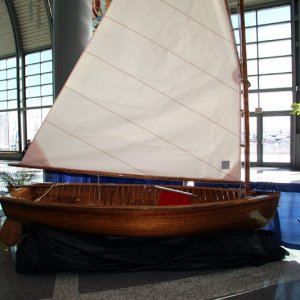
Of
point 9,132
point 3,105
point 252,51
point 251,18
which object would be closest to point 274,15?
point 251,18

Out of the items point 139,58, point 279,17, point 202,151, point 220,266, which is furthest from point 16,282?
point 279,17

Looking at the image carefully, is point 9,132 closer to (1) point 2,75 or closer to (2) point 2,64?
(1) point 2,75

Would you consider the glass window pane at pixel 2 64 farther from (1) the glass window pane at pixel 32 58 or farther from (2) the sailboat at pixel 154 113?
(2) the sailboat at pixel 154 113

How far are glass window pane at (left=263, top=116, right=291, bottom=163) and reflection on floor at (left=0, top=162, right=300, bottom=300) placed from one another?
7660 mm

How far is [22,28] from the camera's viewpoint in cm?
1274

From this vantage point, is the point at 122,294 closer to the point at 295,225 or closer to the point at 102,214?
the point at 102,214

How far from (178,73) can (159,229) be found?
1.23 meters

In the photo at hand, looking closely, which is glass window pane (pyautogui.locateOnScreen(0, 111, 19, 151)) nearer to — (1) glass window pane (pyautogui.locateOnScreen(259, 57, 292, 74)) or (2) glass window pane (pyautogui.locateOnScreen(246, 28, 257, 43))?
(2) glass window pane (pyautogui.locateOnScreen(246, 28, 257, 43))

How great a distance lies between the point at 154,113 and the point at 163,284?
1.31 metres

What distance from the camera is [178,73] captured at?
2650 mm

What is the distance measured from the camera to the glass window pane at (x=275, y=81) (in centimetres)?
940

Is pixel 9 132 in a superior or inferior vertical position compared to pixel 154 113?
superior

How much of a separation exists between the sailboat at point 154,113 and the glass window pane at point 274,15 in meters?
7.99

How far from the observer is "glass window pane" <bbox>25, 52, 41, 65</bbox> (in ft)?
42.9
